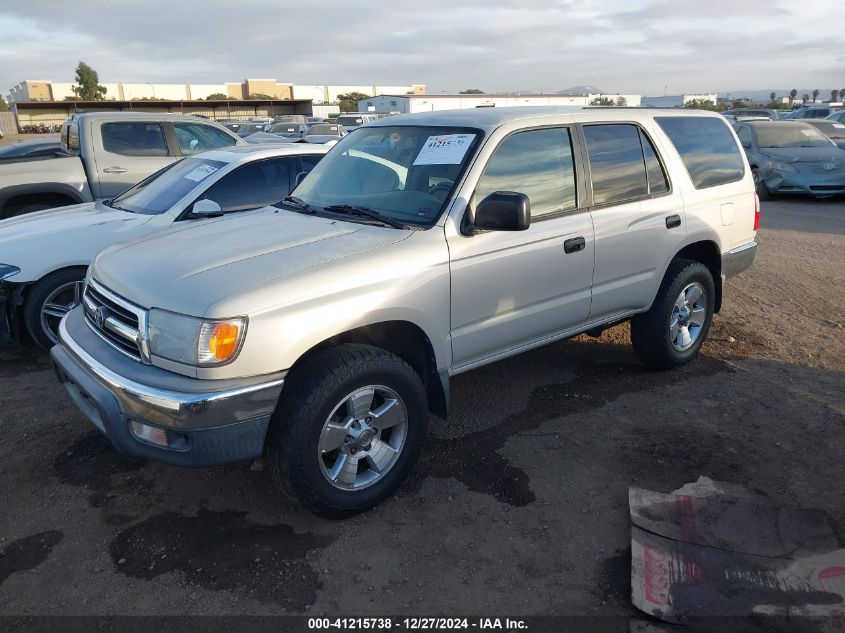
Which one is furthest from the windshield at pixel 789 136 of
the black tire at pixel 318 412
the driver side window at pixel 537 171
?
the black tire at pixel 318 412

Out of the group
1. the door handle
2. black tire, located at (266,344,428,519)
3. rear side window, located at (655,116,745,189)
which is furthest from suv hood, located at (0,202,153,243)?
rear side window, located at (655,116,745,189)

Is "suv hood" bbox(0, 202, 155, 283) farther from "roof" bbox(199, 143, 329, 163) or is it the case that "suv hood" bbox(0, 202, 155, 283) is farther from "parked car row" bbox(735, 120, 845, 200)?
"parked car row" bbox(735, 120, 845, 200)

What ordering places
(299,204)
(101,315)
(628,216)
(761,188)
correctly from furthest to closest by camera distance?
(761,188) < (628,216) < (299,204) < (101,315)

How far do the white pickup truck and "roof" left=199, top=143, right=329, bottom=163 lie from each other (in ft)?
7.34

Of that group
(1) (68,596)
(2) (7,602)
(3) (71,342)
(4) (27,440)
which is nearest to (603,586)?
(1) (68,596)

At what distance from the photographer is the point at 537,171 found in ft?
12.7

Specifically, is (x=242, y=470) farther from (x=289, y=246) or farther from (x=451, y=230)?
(x=451, y=230)

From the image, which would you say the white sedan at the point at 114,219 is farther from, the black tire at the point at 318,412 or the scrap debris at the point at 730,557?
the scrap debris at the point at 730,557

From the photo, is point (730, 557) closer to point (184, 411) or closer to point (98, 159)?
point (184, 411)

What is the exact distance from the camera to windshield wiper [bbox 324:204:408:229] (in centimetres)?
347

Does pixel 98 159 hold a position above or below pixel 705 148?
below

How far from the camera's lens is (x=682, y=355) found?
4.98 meters

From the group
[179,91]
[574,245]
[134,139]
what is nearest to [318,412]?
[574,245]

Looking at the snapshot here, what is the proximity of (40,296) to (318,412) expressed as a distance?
3.37m
